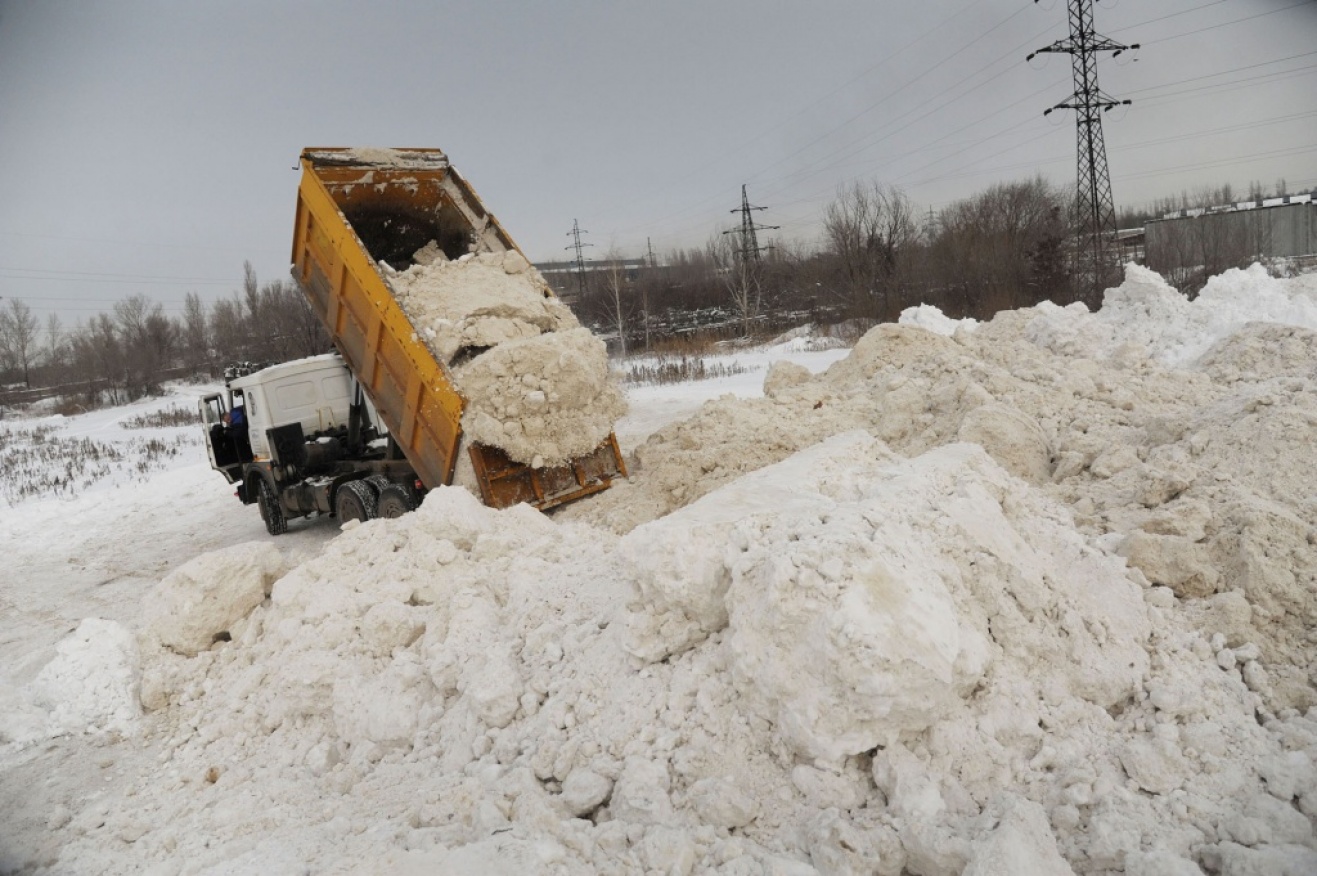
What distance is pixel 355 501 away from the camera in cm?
827

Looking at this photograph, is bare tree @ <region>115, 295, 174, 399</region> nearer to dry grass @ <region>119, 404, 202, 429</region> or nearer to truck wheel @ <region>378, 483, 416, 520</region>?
dry grass @ <region>119, 404, 202, 429</region>

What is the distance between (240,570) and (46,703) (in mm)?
1306

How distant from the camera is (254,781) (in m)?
3.77

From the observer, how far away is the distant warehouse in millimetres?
20766

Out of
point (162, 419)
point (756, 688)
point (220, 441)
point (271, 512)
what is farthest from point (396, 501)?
point (162, 419)

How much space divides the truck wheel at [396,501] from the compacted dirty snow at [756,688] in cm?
237

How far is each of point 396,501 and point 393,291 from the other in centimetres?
218

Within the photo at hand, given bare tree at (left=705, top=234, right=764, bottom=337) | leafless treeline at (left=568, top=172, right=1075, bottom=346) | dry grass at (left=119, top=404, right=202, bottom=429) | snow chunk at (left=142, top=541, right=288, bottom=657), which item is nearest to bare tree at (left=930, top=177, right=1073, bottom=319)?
leafless treeline at (left=568, top=172, right=1075, bottom=346)

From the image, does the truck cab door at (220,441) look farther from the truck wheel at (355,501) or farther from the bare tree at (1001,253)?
the bare tree at (1001,253)

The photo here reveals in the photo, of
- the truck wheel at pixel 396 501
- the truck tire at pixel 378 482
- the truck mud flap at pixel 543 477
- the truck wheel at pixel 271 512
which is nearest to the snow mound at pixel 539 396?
the truck mud flap at pixel 543 477

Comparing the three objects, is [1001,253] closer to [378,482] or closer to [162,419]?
[378,482]

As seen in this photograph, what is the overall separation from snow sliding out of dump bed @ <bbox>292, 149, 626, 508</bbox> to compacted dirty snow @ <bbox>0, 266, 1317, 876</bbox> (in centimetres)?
171

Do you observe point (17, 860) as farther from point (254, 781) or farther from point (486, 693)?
point (486, 693)

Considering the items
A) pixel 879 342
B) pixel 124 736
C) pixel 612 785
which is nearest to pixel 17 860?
pixel 124 736
